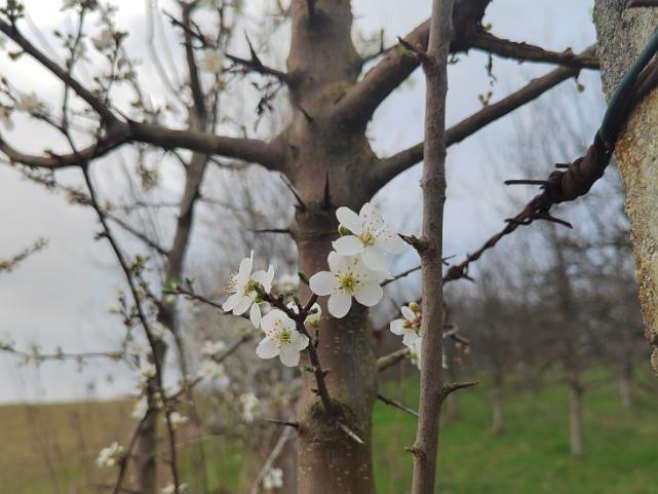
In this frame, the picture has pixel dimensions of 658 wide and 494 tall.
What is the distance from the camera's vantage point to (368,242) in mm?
896

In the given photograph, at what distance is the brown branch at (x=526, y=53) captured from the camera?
142cm

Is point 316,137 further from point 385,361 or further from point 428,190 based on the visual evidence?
point 428,190

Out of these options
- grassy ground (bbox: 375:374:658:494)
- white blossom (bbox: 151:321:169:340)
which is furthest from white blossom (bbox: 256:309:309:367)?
grassy ground (bbox: 375:374:658:494)

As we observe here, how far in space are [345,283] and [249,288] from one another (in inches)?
5.8

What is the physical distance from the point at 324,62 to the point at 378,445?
11.7 m

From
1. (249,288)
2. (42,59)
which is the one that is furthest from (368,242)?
(42,59)

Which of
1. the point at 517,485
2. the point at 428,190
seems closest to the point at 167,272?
the point at 428,190

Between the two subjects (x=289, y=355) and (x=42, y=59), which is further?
(x=42, y=59)

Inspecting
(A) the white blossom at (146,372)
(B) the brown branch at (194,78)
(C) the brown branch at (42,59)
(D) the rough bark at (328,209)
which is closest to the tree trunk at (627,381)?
(B) the brown branch at (194,78)

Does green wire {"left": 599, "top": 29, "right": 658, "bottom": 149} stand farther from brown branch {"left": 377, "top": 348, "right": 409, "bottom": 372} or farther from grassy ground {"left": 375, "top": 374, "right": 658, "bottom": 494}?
grassy ground {"left": 375, "top": 374, "right": 658, "bottom": 494}

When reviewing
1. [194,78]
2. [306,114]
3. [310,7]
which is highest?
[194,78]

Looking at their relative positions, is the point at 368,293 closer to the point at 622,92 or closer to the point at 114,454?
the point at 622,92

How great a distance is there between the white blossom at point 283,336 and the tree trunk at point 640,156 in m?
0.49

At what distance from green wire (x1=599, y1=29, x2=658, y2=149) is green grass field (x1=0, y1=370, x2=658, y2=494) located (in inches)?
191
